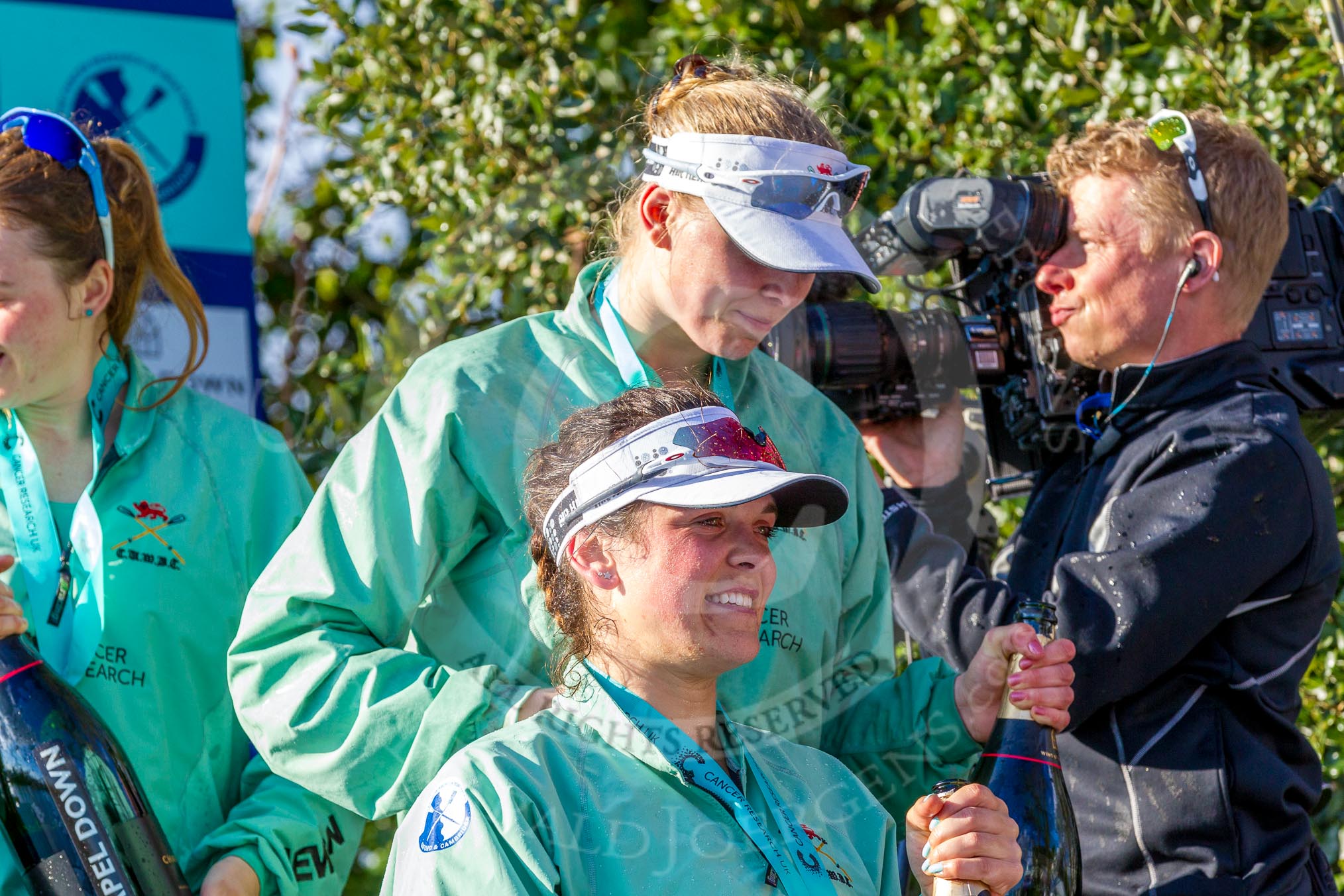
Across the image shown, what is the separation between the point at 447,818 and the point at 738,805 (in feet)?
1.35

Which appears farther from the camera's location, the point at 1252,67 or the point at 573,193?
the point at 573,193

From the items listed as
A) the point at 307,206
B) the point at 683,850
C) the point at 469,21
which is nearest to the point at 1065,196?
the point at 683,850

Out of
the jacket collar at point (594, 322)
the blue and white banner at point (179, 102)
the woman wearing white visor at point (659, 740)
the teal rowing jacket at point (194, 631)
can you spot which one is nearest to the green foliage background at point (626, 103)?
the blue and white banner at point (179, 102)

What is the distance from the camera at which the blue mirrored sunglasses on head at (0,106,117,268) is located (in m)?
2.93

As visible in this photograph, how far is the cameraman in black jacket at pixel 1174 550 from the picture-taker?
2941mm

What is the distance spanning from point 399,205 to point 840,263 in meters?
2.83

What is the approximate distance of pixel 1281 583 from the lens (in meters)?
3.06

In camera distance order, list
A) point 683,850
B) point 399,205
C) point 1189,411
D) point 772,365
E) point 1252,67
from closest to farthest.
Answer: point 683,850 < point 772,365 < point 1189,411 < point 1252,67 < point 399,205

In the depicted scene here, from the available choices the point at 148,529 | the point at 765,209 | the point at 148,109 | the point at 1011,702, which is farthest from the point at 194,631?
the point at 148,109

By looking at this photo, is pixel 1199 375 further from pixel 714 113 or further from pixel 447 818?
pixel 447 818

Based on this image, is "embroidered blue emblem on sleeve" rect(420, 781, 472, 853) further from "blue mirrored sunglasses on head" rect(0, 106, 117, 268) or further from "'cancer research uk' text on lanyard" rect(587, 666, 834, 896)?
"blue mirrored sunglasses on head" rect(0, 106, 117, 268)

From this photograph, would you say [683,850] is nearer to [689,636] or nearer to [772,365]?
[689,636]

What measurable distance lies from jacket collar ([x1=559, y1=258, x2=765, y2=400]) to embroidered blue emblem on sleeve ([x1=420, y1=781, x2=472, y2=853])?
0.84 m

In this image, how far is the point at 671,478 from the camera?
7.70 feet
